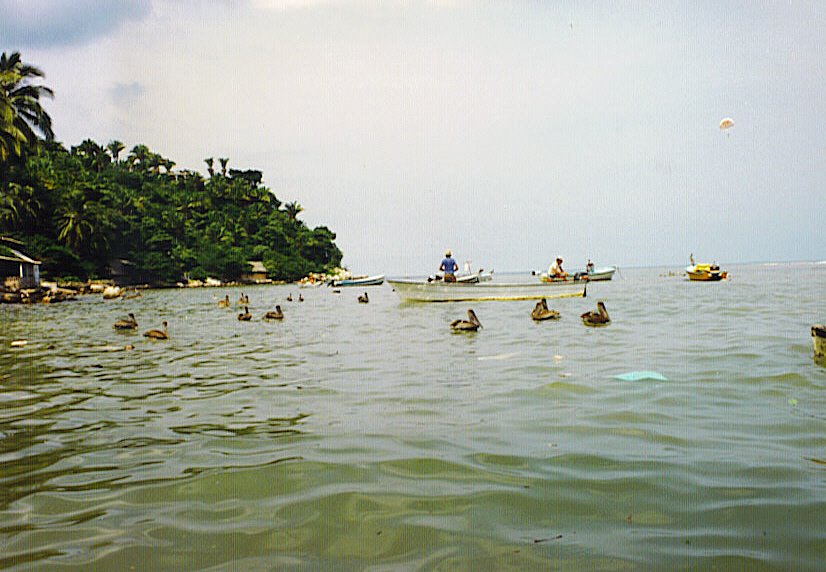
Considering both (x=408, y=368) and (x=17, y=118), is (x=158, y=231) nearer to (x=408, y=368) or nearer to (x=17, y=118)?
(x=17, y=118)

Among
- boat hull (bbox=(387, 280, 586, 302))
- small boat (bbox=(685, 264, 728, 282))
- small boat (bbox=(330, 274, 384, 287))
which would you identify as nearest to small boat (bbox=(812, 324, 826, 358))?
boat hull (bbox=(387, 280, 586, 302))

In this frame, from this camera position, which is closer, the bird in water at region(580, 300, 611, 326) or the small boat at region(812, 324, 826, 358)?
the small boat at region(812, 324, 826, 358)

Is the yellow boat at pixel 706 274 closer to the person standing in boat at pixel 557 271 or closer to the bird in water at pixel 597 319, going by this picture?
the person standing in boat at pixel 557 271

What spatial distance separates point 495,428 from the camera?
6.20 metres

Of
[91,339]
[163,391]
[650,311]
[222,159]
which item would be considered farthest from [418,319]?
[222,159]

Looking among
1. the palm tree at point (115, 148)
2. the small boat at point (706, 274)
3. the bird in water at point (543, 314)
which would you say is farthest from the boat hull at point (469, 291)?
the palm tree at point (115, 148)

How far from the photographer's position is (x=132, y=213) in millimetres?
75062

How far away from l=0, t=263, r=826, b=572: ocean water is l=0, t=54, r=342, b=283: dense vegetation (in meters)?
41.2

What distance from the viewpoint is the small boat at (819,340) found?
9.53 m

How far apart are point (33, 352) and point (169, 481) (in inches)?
441

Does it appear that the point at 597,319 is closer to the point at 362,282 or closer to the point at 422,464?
the point at 422,464

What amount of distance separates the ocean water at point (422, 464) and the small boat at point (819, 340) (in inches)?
14.9

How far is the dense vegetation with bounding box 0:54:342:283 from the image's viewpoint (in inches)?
1879

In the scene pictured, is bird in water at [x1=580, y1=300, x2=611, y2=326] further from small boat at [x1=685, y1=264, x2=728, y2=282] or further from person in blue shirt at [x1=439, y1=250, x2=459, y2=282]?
small boat at [x1=685, y1=264, x2=728, y2=282]
